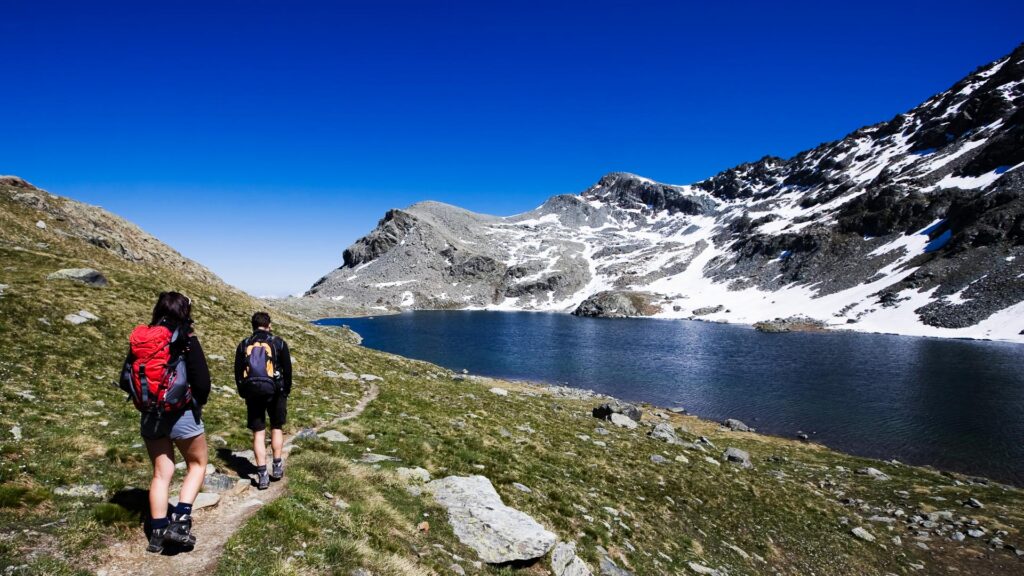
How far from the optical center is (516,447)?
66.9 ft

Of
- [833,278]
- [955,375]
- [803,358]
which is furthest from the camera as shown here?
[833,278]

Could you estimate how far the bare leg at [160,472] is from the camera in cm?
702

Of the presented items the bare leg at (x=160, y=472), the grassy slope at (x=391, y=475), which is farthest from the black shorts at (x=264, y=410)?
the bare leg at (x=160, y=472)

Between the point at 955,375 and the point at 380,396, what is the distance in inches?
3411

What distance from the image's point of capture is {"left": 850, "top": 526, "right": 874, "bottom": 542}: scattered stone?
64.6 feet

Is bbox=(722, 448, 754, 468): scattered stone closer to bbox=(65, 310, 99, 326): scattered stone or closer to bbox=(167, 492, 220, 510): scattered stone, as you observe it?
bbox=(167, 492, 220, 510): scattered stone

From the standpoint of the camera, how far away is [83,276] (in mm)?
25312

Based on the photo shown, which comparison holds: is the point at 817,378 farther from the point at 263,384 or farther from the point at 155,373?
the point at 155,373

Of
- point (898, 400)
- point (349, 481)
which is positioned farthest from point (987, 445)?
point (349, 481)

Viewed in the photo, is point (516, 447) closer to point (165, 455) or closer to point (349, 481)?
point (349, 481)

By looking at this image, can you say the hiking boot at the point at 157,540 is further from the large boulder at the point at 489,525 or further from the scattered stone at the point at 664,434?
the scattered stone at the point at 664,434

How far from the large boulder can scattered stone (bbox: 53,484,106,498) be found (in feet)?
23.5

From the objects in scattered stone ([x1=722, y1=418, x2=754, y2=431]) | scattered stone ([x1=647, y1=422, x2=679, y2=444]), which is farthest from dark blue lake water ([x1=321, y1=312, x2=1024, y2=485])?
scattered stone ([x1=647, y1=422, x2=679, y2=444])

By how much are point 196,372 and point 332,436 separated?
960 cm
